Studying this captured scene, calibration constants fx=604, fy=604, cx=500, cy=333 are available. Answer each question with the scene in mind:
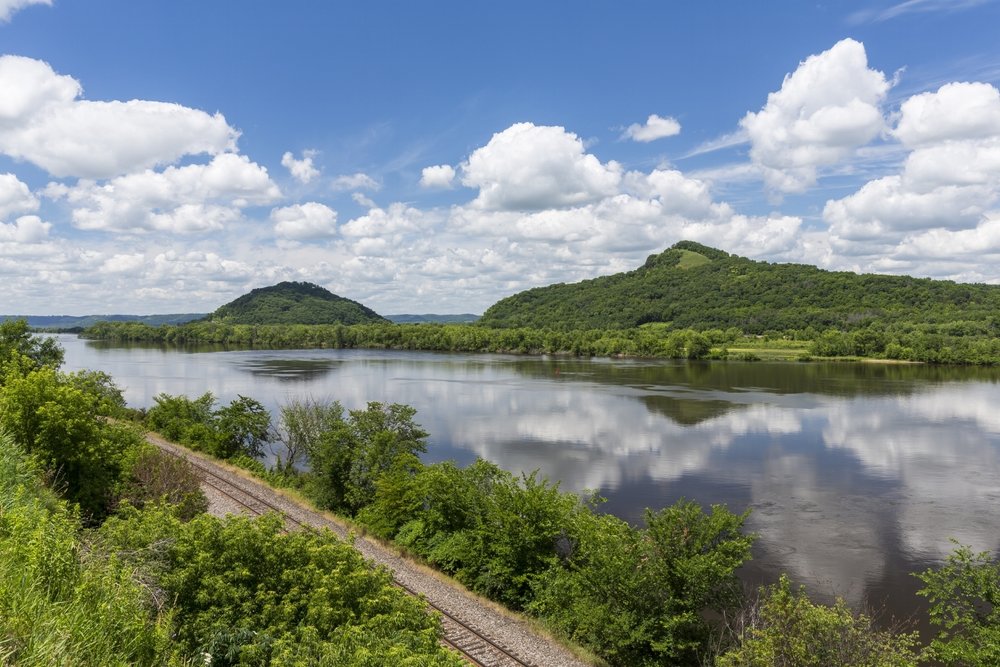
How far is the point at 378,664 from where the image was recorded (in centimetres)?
902

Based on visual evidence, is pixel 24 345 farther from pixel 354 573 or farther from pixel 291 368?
pixel 291 368

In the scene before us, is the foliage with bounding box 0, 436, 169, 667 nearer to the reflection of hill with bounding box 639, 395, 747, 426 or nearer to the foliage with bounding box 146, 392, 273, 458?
the foliage with bounding box 146, 392, 273, 458

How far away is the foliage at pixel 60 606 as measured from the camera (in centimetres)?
548

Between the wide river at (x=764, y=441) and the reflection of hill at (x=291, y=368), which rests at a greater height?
the reflection of hill at (x=291, y=368)

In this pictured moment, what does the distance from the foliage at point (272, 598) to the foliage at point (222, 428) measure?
30608 mm

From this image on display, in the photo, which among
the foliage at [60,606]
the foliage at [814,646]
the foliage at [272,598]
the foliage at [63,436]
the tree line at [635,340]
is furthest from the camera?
the tree line at [635,340]

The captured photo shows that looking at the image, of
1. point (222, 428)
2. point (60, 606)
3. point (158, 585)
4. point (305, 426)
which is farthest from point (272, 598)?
point (222, 428)

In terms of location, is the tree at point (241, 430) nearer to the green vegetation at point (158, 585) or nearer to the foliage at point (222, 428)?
the foliage at point (222, 428)

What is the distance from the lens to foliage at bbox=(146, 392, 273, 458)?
42.5 metres

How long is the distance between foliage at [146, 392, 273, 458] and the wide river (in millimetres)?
11836

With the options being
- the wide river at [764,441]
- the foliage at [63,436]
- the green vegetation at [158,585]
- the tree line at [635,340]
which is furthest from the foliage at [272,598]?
the tree line at [635,340]

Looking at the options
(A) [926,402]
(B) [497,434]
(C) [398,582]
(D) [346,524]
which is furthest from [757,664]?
(A) [926,402]

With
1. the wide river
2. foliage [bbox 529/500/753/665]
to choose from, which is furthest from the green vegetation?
the wide river

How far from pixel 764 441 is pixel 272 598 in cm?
4527
